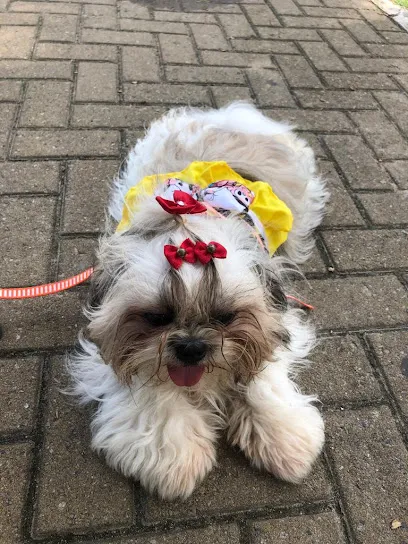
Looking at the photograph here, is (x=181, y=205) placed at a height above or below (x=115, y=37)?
above

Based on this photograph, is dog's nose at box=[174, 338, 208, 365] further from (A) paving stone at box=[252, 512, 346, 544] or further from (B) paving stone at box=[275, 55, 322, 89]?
(B) paving stone at box=[275, 55, 322, 89]

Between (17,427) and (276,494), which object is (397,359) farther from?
(17,427)

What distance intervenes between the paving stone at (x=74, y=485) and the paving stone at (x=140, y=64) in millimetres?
3369

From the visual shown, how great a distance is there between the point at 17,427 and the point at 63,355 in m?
0.43

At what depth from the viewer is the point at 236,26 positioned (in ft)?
18.9

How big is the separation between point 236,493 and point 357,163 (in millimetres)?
2769

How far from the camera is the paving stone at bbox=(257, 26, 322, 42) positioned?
18.5 ft

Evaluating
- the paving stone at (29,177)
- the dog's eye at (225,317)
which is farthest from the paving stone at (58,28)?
the dog's eye at (225,317)

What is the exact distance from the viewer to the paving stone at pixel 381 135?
422 cm

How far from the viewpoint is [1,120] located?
4.13 meters

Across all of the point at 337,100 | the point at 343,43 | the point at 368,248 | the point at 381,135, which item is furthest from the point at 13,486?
the point at 343,43

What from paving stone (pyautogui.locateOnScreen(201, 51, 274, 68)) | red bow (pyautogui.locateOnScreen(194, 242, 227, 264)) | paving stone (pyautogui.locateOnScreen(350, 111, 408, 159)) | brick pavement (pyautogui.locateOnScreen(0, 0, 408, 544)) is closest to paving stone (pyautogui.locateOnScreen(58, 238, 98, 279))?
brick pavement (pyautogui.locateOnScreen(0, 0, 408, 544))

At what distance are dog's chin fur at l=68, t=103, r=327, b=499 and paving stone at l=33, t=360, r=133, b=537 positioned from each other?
77 millimetres

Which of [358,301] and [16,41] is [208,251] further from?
[16,41]
